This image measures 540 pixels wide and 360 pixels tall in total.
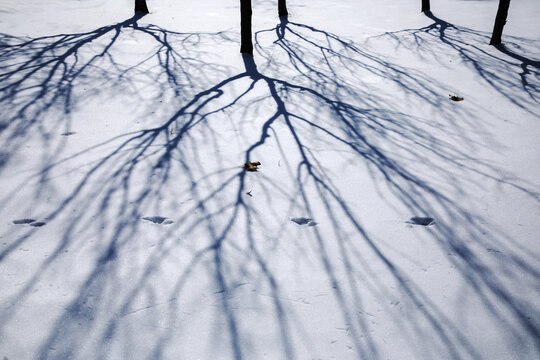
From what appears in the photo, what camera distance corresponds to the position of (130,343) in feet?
6.69

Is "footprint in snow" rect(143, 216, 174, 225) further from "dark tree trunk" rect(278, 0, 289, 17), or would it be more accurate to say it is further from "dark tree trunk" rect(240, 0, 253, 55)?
"dark tree trunk" rect(278, 0, 289, 17)

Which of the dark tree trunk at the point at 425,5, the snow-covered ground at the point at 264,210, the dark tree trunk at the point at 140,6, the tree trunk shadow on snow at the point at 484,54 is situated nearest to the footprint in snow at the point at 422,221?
the snow-covered ground at the point at 264,210

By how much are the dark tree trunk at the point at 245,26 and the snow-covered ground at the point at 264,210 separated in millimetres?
775

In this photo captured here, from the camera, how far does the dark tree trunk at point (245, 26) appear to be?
7148mm

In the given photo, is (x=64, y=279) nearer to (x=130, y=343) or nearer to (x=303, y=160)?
(x=130, y=343)

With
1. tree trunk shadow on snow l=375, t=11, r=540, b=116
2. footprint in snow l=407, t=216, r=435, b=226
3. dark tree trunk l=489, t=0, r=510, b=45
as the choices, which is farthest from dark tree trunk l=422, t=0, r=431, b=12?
footprint in snow l=407, t=216, r=435, b=226

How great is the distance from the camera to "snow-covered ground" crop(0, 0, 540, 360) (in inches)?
84.7

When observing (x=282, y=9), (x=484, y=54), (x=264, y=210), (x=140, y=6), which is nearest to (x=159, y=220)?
(x=264, y=210)

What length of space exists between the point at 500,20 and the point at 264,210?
26.9 feet

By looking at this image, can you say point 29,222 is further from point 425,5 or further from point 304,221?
point 425,5

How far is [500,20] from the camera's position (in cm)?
808

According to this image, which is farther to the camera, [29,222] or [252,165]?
[252,165]

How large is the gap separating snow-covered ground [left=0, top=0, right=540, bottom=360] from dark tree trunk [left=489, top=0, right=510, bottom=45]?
1681 millimetres

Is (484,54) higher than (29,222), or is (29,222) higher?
(484,54)
